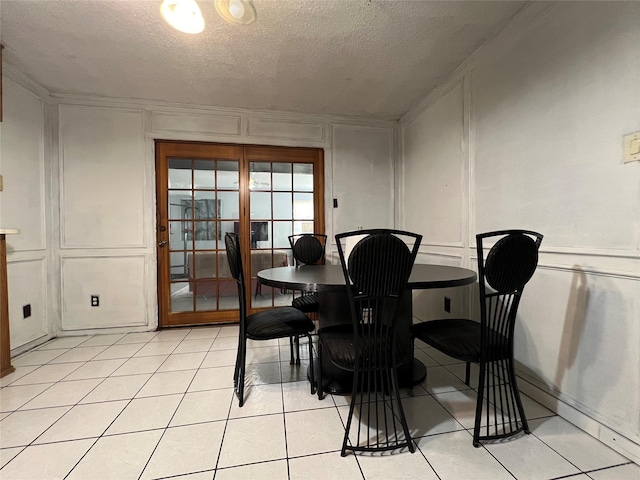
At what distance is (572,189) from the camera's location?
1490 millimetres

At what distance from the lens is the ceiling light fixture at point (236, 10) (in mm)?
1539

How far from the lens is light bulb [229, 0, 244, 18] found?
5.02 ft

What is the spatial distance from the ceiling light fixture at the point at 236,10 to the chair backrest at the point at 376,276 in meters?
1.41

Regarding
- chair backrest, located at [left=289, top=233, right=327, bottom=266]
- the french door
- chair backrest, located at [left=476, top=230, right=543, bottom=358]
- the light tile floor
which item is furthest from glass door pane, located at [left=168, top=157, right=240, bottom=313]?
chair backrest, located at [left=476, top=230, right=543, bottom=358]

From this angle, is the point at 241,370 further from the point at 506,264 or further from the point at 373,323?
the point at 506,264

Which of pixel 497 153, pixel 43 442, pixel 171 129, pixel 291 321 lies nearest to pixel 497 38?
pixel 497 153

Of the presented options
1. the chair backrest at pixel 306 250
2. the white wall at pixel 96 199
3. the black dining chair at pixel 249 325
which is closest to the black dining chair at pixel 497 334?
the black dining chair at pixel 249 325

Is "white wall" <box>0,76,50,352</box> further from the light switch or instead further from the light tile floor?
the light switch

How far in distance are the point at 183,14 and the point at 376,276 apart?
5.86 feet

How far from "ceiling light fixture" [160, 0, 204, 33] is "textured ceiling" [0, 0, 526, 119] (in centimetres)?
24

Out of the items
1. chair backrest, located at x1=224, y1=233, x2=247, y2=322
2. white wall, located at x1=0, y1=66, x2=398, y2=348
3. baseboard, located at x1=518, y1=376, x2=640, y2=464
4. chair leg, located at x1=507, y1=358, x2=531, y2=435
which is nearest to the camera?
baseboard, located at x1=518, y1=376, x2=640, y2=464

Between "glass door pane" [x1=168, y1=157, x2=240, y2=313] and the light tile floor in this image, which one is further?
"glass door pane" [x1=168, y1=157, x2=240, y2=313]

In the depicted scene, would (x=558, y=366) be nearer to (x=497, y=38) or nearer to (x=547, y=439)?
(x=547, y=439)

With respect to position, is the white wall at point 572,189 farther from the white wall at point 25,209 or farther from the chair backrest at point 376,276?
the white wall at point 25,209
